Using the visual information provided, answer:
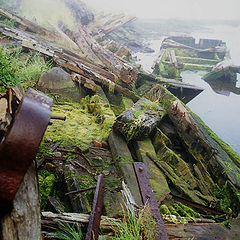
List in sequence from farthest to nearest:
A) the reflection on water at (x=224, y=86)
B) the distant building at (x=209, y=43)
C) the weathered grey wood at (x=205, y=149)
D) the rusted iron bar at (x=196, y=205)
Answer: the distant building at (x=209, y=43)
the reflection on water at (x=224, y=86)
the weathered grey wood at (x=205, y=149)
the rusted iron bar at (x=196, y=205)

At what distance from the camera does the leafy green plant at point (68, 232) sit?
1.45 m

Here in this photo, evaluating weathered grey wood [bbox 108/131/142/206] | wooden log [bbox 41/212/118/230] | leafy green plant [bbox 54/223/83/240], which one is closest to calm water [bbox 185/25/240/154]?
weathered grey wood [bbox 108/131/142/206]

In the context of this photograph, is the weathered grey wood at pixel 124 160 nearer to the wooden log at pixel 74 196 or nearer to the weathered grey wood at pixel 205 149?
the wooden log at pixel 74 196

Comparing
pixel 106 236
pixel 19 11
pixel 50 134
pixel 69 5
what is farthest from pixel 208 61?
pixel 106 236

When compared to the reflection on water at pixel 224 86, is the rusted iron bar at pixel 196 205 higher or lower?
lower

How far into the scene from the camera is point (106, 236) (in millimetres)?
1569

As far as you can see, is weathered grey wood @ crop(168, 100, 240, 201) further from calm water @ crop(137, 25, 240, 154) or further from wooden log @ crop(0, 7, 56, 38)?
wooden log @ crop(0, 7, 56, 38)

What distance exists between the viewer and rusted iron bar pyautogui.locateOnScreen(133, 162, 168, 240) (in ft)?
5.40

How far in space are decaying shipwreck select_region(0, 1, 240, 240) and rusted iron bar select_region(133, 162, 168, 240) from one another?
0.01 m

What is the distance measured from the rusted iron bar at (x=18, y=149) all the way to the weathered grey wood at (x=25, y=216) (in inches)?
3.4

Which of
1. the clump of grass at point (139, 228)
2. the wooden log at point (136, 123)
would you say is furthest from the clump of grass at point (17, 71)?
the clump of grass at point (139, 228)

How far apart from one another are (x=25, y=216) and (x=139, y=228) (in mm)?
972

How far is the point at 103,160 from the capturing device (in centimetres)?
291

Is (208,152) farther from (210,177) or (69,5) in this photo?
(69,5)
